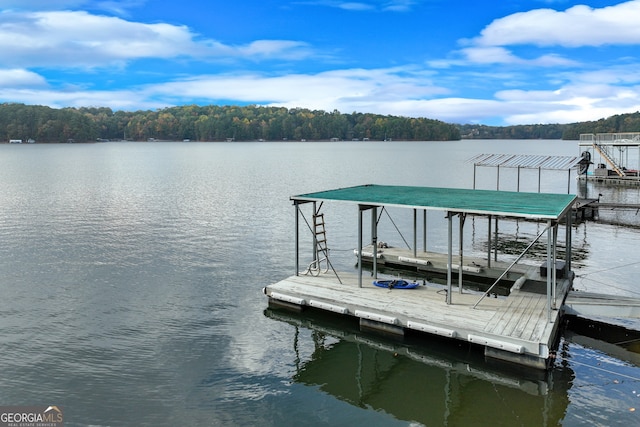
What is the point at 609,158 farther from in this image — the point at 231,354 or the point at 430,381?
the point at 231,354

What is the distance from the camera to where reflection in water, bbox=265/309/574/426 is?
13.0 metres

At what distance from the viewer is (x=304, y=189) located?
197ft

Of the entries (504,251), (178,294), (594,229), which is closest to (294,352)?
(178,294)

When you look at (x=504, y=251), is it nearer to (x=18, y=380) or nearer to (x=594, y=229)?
(x=594, y=229)

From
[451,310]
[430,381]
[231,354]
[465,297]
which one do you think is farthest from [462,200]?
[231,354]

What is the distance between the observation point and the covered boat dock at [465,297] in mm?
14695

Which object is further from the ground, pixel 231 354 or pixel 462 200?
pixel 462 200

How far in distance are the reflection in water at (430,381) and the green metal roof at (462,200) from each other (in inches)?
163

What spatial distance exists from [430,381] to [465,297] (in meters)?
4.25

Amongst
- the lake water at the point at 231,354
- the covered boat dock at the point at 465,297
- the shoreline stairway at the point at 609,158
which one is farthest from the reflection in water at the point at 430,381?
the shoreline stairway at the point at 609,158

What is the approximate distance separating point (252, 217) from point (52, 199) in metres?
20.8

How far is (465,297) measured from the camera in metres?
17.9

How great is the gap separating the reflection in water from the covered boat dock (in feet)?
1.86

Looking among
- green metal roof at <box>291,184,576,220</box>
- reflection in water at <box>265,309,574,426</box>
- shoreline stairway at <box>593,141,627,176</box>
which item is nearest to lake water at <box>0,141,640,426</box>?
reflection in water at <box>265,309,574,426</box>
